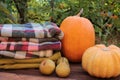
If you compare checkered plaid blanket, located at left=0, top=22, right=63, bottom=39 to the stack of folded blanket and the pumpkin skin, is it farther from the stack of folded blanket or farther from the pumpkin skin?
the pumpkin skin

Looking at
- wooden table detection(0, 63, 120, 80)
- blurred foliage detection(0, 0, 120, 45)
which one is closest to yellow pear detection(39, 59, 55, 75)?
wooden table detection(0, 63, 120, 80)

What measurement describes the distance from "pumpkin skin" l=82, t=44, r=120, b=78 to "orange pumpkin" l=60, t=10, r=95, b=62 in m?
0.11

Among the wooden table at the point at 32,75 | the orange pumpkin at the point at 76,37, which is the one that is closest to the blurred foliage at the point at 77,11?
the orange pumpkin at the point at 76,37

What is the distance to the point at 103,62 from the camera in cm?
86

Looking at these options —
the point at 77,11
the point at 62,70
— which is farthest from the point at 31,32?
the point at 77,11

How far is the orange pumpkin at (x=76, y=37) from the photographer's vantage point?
1.00 m

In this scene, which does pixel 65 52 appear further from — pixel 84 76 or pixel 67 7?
pixel 67 7

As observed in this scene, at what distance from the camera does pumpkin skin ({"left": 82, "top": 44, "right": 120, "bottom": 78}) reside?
0.86m

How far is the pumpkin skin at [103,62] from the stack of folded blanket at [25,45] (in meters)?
0.14

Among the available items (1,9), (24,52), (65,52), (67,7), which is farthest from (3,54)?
(67,7)

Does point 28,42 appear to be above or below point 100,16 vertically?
above

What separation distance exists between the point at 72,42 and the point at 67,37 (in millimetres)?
26

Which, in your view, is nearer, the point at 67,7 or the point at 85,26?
the point at 85,26

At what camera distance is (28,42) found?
3.05 ft
